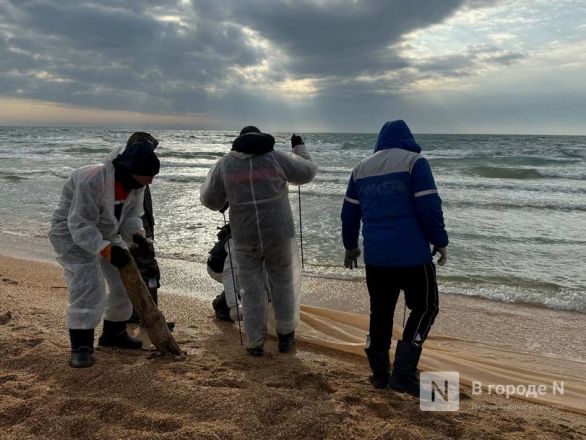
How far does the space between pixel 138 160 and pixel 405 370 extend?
2.35 m

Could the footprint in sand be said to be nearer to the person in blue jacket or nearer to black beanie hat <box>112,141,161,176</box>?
black beanie hat <box>112,141,161,176</box>

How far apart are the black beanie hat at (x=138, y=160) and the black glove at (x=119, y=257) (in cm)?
55

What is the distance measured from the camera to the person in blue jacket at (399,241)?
11.2ft

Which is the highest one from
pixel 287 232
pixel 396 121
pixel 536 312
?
pixel 396 121

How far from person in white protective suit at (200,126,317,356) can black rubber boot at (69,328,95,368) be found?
3.96ft

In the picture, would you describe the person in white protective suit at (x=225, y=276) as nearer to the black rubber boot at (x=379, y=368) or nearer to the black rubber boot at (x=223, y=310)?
the black rubber boot at (x=223, y=310)

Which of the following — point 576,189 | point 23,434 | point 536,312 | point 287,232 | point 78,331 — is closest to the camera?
point 23,434

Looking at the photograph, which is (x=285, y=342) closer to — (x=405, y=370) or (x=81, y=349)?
(x=405, y=370)

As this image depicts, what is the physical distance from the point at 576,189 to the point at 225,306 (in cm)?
1644

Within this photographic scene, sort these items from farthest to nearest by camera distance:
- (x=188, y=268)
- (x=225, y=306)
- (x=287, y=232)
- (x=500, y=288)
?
(x=188, y=268) → (x=500, y=288) → (x=225, y=306) → (x=287, y=232)

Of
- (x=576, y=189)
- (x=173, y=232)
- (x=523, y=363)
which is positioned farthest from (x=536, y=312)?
(x=576, y=189)

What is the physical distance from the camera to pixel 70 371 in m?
3.50

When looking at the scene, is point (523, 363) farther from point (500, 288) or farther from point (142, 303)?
point (142, 303)

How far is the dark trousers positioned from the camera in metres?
3.49
